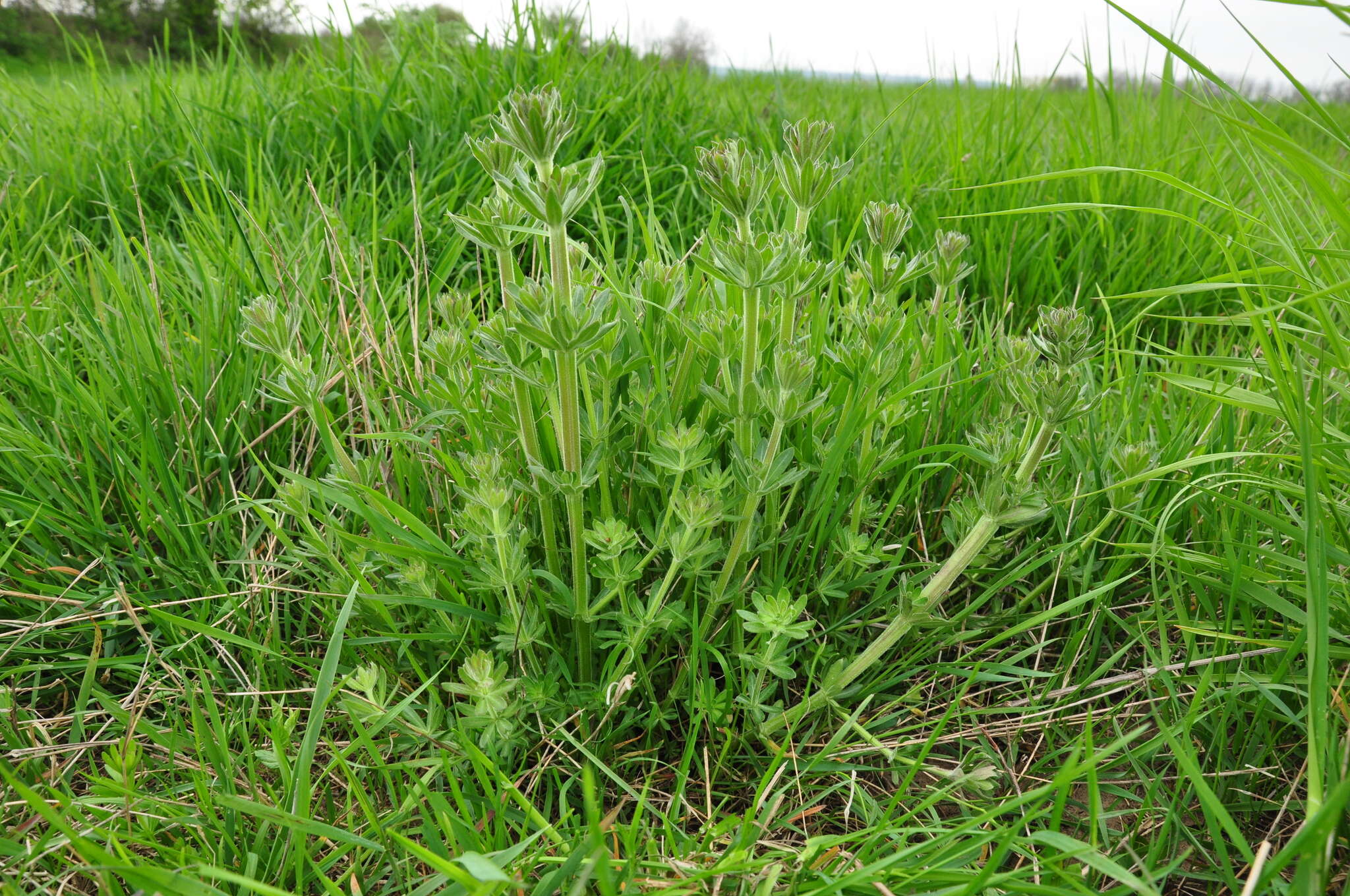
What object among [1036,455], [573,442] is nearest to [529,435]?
[573,442]

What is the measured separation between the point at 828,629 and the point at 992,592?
333 mm

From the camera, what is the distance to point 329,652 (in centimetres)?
142

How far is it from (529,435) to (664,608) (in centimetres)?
40

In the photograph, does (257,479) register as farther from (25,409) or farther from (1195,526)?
(1195,526)

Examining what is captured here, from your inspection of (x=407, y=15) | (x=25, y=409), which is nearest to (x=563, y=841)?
(x=25, y=409)

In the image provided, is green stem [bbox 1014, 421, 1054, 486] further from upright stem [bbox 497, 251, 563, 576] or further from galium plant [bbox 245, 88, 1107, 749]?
upright stem [bbox 497, 251, 563, 576]

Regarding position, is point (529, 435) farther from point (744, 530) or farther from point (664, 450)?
point (744, 530)

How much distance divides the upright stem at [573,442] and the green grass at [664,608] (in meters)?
0.02

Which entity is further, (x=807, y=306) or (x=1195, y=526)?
(x=807, y=306)

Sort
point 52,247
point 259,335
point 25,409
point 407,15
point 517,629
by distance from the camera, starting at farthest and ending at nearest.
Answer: point 407,15 → point 52,247 → point 25,409 → point 259,335 → point 517,629

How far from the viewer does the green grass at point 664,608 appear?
1.33 m

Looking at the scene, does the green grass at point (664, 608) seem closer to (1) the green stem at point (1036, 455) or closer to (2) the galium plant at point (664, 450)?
(2) the galium plant at point (664, 450)

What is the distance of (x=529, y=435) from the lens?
1.57 meters

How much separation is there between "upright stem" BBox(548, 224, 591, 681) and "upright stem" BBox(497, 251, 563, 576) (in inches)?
2.2
